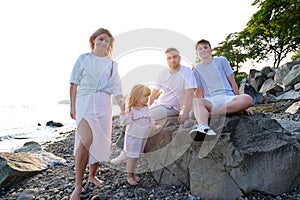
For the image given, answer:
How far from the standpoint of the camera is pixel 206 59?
474 cm

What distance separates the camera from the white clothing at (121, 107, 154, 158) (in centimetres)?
414

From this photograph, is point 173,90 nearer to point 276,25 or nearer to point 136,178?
point 136,178

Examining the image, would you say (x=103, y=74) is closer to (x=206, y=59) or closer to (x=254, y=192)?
(x=206, y=59)

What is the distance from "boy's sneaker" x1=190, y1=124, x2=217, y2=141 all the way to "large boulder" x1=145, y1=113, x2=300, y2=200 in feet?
0.32

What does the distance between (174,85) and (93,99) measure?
151cm

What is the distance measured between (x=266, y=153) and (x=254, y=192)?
A: 54 cm

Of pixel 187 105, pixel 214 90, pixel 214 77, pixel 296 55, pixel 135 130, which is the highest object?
pixel 296 55

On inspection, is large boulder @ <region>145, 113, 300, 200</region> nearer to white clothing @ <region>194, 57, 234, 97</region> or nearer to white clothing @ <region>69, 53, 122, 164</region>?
white clothing @ <region>194, 57, 234, 97</region>

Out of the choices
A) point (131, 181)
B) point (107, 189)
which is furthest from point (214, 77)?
point (107, 189)

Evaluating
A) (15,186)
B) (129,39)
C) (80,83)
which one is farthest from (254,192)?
(15,186)

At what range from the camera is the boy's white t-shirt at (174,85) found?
15.4 feet

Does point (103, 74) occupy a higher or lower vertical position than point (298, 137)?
higher

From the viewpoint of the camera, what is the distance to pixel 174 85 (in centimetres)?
476

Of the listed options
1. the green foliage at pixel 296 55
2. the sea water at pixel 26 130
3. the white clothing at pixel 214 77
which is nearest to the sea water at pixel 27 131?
the sea water at pixel 26 130
